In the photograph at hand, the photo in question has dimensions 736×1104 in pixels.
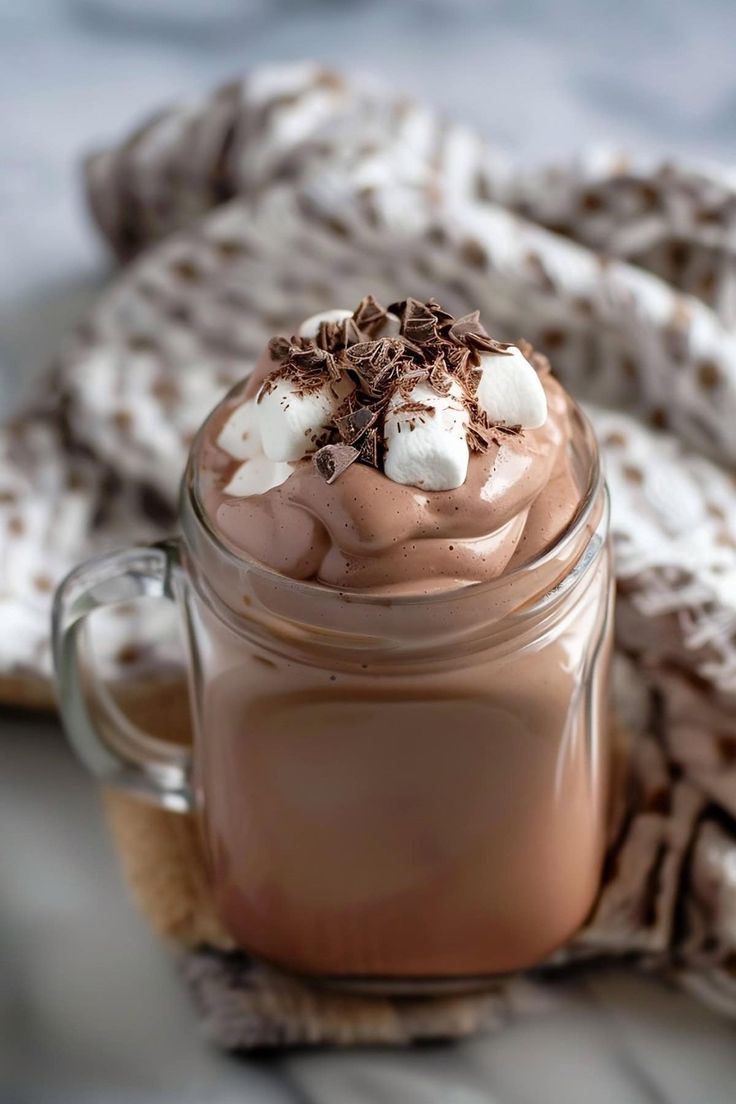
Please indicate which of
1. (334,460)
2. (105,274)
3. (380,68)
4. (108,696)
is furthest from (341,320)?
(380,68)

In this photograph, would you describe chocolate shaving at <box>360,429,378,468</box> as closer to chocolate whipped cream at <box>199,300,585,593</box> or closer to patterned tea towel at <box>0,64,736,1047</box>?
chocolate whipped cream at <box>199,300,585,593</box>

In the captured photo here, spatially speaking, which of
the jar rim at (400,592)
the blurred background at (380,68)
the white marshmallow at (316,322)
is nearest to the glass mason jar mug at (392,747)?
the jar rim at (400,592)

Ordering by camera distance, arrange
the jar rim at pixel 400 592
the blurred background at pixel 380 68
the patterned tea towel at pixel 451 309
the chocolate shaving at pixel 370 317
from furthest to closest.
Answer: the blurred background at pixel 380 68
the patterned tea towel at pixel 451 309
the chocolate shaving at pixel 370 317
the jar rim at pixel 400 592

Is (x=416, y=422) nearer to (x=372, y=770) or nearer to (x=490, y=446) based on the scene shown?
(x=490, y=446)

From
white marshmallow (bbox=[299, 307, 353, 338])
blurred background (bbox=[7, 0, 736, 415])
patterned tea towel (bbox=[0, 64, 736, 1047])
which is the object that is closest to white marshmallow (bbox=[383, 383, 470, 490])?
white marshmallow (bbox=[299, 307, 353, 338])

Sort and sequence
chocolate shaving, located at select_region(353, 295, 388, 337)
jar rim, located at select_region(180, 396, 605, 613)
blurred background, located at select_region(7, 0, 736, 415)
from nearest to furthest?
jar rim, located at select_region(180, 396, 605, 613) → chocolate shaving, located at select_region(353, 295, 388, 337) → blurred background, located at select_region(7, 0, 736, 415)

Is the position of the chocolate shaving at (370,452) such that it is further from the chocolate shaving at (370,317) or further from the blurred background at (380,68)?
the blurred background at (380,68)

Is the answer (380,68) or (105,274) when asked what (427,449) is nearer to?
(105,274)
